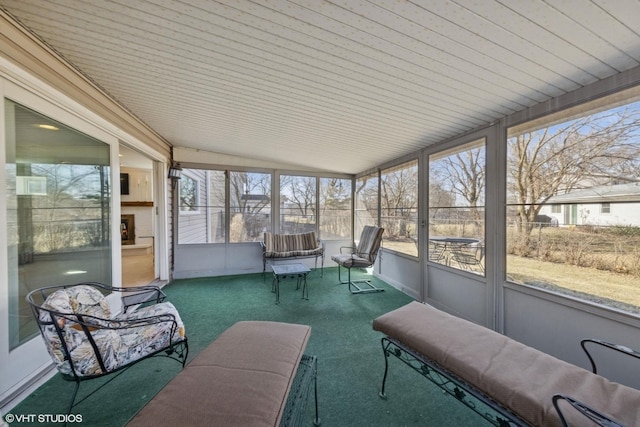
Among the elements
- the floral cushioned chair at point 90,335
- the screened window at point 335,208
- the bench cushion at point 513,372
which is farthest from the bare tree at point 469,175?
the floral cushioned chair at point 90,335

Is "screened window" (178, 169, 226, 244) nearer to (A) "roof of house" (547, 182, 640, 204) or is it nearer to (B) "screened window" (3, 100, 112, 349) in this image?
(B) "screened window" (3, 100, 112, 349)

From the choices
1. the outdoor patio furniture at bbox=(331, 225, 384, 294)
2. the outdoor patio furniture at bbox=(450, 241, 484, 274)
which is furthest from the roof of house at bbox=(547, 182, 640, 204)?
the outdoor patio furniture at bbox=(331, 225, 384, 294)

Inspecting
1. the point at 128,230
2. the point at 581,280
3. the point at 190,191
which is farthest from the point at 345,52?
the point at 128,230

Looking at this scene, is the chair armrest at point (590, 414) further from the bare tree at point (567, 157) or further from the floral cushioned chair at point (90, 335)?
the floral cushioned chair at point (90, 335)

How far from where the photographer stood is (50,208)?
199cm

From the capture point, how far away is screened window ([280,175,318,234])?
527cm

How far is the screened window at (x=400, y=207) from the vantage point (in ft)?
12.6

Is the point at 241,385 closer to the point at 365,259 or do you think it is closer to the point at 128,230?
the point at 365,259

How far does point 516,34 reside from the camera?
4.43 ft

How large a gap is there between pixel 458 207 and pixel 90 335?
362 cm

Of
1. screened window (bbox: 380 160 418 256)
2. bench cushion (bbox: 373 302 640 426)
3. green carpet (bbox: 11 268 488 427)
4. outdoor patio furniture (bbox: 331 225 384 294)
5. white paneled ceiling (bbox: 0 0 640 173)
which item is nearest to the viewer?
bench cushion (bbox: 373 302 640 426)

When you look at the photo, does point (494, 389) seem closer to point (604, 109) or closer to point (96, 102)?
point (604, 109)

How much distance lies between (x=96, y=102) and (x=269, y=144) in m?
2.05

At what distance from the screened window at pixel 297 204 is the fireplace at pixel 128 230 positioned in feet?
15.0
